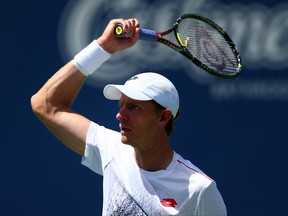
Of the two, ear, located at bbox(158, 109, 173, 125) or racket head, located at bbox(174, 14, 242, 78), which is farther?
racket head, located at bbox(174, 14, 242, 78)

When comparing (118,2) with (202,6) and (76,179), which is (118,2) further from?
(76,179)

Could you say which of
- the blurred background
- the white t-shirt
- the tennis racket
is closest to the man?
the white t-shirt

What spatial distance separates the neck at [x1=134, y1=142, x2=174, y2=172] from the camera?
3.55 m

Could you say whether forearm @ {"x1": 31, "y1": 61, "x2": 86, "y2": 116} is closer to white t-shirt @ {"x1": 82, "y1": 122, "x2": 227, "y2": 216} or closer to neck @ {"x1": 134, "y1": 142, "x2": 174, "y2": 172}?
white t-shirt @ {"x1": 82, "y1": 122, "x2": 227, "y2": 216}

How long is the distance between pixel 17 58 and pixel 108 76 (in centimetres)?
65

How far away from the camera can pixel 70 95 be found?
3.72 metres

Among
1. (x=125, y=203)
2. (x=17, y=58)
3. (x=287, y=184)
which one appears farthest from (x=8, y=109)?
(x=125, y=203)

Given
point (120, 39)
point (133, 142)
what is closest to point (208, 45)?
point (120, 39)

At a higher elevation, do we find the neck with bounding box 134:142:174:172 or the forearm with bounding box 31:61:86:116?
the forearm with bounding box 31:61:86:116

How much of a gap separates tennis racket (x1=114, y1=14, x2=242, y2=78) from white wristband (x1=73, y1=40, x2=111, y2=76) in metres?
0.54

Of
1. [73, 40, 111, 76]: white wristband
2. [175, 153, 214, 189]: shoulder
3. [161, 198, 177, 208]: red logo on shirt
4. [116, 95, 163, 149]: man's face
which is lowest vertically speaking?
[161, 198, 177, 208]: red logo on shirt

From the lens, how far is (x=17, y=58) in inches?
235

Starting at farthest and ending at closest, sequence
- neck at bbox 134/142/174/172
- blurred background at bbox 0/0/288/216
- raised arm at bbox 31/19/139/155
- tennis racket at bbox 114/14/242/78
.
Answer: blurred background at bbox 0/0/288/216, tennis racket at bbox 114/14/242/78, raised arm at bbox 31/19/139/155, neck at bbox 134/142/174/172

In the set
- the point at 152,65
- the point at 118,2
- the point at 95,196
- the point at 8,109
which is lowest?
the point at 95,196
